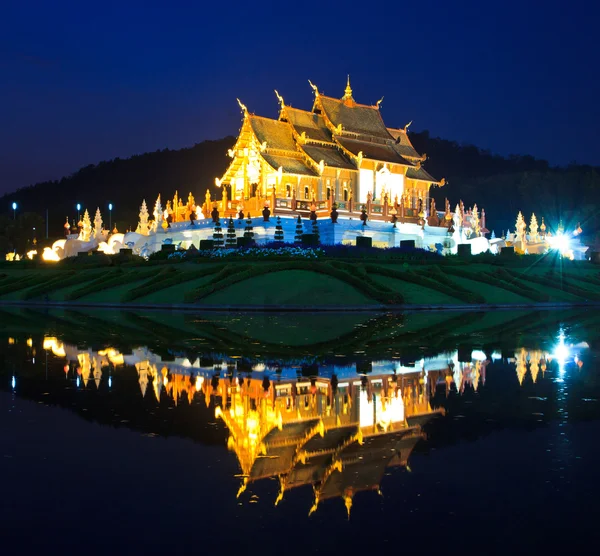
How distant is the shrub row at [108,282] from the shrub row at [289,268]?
6202 millimetres

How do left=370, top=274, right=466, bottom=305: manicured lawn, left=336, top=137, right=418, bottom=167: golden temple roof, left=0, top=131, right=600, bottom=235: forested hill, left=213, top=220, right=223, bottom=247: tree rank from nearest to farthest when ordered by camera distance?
left=370, top=274, right=466, bottom=305: manicured lawn < left=213, top=220, right=223, bottom=247: tree < left=336, top=137, right=418, bottom=167: golden temple roof < left=0, top=131, right=600, bottom=235: forested hill

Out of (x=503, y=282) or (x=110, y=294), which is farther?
(x=503, y=282)

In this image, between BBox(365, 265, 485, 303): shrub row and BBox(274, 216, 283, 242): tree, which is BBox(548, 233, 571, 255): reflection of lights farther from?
BBox(365, 265, 485, 303): shrub row

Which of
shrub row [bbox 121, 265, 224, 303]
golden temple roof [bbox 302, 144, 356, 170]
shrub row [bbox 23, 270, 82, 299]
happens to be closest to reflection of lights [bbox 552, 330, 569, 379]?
shrub row [bbox 121, 265, 224, 303]

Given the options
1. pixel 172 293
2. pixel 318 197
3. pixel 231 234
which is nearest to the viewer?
pixel 172 293

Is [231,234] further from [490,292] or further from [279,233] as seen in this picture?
[490,292]

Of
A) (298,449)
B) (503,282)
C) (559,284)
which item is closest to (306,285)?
(503,282)

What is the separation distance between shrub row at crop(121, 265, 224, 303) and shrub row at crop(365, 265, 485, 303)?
8.96 m

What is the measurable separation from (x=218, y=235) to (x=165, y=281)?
10.4 m

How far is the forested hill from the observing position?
420ft

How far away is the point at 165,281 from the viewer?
42.5 metres

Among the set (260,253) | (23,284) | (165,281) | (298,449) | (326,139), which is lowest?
(298,449)

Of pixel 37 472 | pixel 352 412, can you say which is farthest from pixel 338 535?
pixel 352 412

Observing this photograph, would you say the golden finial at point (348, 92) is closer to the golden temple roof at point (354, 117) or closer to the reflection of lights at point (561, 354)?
the golden temple roof at point (354, 117)
